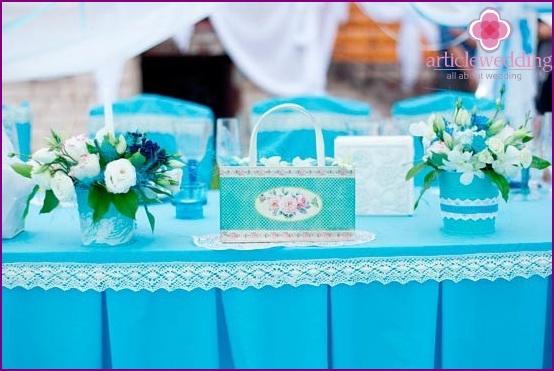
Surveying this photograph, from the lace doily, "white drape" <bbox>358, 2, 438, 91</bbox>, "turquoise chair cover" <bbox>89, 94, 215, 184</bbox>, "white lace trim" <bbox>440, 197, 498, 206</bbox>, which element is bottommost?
the lace doily

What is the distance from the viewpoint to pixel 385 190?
5.89 feet

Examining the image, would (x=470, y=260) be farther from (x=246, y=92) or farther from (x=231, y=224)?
(x=246, y=92)

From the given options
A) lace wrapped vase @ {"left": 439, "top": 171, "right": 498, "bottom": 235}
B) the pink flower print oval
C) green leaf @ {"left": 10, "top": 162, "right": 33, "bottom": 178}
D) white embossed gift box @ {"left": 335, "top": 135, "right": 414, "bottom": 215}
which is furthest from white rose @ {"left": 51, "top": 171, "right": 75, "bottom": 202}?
lace wrapped vase @ {"left": 439, "top": 171, "right": 498, "bottom": 235}

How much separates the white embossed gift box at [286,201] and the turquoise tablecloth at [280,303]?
0.17ft

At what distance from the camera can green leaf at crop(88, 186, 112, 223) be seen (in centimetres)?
143

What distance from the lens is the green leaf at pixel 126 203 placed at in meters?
1.43

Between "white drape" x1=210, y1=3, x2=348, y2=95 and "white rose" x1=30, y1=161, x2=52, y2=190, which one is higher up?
"white drape" x1=210, y1=3, x2=348, y2=95

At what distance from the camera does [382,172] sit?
1777 mm

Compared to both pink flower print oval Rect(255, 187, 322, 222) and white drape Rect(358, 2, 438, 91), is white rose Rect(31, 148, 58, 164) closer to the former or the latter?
pink flower print oval Rect(255, 187, 322, 222)

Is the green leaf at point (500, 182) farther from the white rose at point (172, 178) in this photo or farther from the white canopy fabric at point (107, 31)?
the white canopy fabric at point (107, 31)

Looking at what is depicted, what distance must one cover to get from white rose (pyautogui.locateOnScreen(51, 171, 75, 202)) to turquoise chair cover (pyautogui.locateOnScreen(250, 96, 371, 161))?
1.17 metres

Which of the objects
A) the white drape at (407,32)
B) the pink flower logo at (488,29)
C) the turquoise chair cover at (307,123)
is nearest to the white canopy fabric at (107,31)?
the pink flower logo at (488,29)

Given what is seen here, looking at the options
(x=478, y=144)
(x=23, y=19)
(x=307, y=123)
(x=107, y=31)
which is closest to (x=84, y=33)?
(x=107, y=31)

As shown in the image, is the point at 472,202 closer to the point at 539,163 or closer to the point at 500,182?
the point at 500,182
